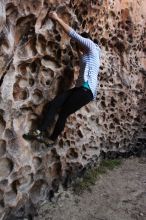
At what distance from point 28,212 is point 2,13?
198 centimetres

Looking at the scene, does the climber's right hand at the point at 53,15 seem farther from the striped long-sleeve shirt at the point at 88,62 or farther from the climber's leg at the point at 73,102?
the climber's leg at the point at 73,102

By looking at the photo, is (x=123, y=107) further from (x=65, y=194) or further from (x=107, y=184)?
(x=65, y=194)

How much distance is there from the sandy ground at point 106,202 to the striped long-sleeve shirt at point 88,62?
4.16 ft

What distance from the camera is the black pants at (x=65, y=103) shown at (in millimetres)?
4621

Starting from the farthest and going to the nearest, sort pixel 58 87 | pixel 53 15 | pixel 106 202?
pixel 106 202
pixel 58 87
pixel 53 15

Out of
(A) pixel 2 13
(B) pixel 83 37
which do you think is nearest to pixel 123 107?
(B) pixel 83 37

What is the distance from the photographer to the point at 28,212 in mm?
4801

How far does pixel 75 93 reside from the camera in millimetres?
4625

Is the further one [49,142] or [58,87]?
[58,87]

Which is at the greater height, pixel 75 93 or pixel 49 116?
pixel 75 93

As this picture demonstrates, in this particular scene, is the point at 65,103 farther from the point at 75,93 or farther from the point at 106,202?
the point at 106,202

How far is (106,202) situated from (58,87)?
137 centimetres

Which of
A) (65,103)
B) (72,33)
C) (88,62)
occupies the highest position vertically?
(72,33)

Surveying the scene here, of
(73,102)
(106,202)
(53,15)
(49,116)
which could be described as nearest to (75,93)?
(73,102)
